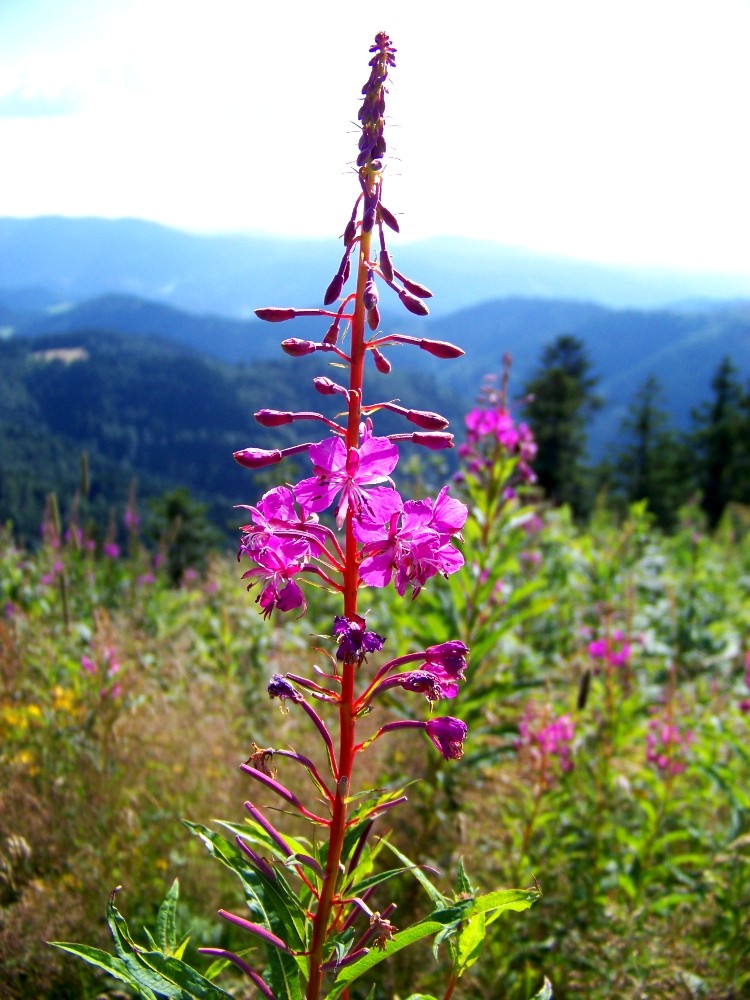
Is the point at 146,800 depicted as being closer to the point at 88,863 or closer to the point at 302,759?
the point at 88,863

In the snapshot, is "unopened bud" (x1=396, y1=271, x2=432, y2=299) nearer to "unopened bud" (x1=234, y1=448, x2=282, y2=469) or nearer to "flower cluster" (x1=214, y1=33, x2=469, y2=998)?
"flower cluster" (x1=214, y1=33, x2=469, y2=998)

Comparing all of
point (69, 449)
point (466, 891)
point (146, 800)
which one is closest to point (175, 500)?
point (146, 800)

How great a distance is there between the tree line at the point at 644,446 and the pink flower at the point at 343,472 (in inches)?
1630

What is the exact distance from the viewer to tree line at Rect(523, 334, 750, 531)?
44969 millimetres

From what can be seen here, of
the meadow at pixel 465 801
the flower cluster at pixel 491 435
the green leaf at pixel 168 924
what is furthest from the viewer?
→ the flower cluster at pixel 491 435

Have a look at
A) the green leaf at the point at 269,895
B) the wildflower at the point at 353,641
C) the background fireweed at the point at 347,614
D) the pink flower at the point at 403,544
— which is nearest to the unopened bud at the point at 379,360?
the background fireweed at the point at 347,614

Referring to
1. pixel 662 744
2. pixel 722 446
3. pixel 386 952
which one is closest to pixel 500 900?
pixel 386 952

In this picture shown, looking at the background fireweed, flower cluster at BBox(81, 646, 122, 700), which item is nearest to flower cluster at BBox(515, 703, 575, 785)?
flower cluster at BBox(81, 646, 122, 700)

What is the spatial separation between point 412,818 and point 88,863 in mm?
1671

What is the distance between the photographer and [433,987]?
347cm

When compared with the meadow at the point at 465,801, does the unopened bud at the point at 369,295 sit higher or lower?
higher

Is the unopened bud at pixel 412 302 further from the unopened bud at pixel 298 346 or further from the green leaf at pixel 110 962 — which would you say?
the green leaf at pixel 110 962

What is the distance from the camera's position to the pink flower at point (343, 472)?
1.64 metres

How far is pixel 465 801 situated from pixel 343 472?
3100 millimetres
